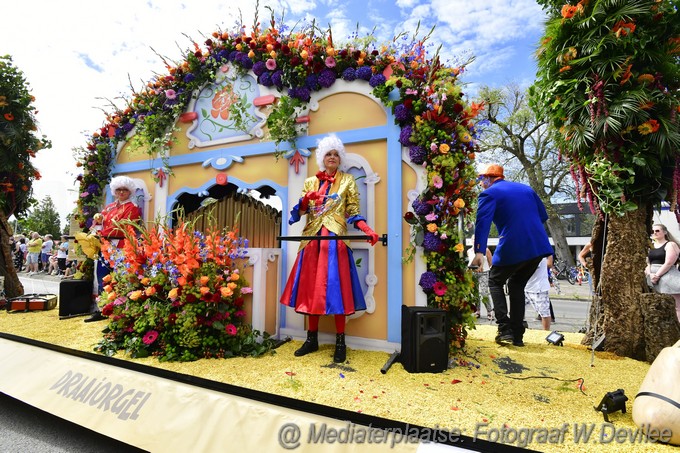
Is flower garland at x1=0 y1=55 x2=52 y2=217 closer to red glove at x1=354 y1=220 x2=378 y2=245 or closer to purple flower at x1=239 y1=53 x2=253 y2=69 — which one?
purple flower at x1=239 y1=53 x2=253 y2=69

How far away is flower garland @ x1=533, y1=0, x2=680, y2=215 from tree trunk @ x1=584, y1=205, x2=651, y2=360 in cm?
20

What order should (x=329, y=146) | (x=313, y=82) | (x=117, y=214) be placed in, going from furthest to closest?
(x=117, y=214), (x=313, y=82), (x=329, y=146)

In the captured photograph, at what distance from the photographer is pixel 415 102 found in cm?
340

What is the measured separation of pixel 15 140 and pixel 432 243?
7135 mm

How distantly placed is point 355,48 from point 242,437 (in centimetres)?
367

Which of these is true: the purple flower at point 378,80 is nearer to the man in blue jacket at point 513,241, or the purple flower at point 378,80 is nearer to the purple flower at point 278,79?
the purple flower at point 278,79

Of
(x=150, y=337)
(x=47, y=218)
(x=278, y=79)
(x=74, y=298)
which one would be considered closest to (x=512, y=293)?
(x=278, y=79)

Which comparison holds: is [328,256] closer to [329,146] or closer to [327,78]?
[329,146]

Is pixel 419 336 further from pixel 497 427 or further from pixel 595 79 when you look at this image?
pixel 595 79

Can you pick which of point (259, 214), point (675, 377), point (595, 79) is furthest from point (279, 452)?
point (595, 79)

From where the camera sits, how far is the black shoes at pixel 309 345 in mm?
3357

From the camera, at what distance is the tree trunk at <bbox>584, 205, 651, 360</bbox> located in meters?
3.34

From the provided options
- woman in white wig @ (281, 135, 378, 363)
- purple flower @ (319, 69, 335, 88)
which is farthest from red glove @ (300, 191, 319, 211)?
purple flower @ (319, 69, 335, 88)

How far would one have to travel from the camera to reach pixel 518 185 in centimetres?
383
